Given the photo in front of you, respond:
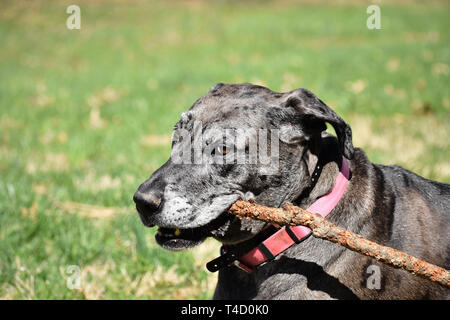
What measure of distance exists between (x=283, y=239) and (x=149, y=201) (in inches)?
33.3

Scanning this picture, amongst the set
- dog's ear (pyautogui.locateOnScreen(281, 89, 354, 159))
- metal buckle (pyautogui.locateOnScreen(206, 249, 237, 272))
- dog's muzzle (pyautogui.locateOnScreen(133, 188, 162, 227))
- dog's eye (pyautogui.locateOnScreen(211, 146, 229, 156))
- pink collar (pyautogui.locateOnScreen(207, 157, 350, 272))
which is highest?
dog's ear (pyautogui.locateOnScreen(281, 89, 354, 159))

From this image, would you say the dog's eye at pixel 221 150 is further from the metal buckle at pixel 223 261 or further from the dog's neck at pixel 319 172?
the metal buckle at pixel 223 261

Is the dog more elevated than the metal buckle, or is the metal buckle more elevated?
the dog

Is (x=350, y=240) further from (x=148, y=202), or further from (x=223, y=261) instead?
(x=148, y=202)

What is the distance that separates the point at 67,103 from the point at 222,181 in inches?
328

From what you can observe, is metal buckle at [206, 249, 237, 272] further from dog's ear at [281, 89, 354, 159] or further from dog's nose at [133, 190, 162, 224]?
dog's ear at [281, 89, 354, 159]

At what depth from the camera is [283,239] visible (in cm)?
271

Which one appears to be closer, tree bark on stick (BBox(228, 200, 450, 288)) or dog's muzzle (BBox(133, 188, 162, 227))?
tree bark on stick (BBox(228, 200, 450, 288))

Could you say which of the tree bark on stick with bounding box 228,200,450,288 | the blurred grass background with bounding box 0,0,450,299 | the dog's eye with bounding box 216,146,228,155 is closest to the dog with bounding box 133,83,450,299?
the dog's eye with bounding box 216,146,228,155

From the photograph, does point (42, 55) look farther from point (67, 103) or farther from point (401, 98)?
point (401, 98)

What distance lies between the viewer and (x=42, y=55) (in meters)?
18.6

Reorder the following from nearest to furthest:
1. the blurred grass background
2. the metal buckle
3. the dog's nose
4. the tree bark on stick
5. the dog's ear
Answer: the tree bark on stick
the dog's nose
the dog's ear
the metal buckle
the blurred grass background

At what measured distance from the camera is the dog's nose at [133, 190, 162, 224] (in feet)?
8.55
